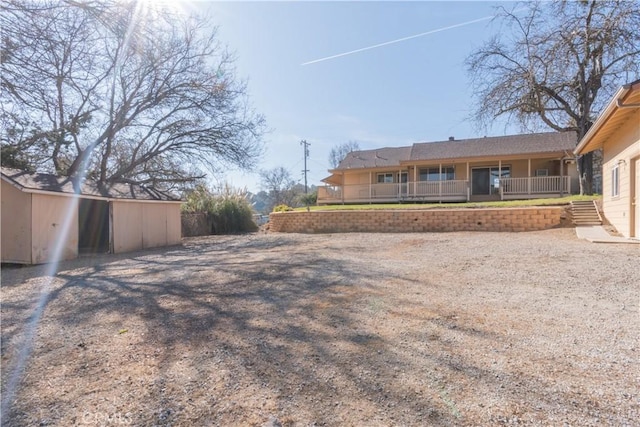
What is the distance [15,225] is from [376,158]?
18181mm

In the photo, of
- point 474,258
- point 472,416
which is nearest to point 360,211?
point 474,258

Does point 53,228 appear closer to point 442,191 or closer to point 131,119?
point 131,119

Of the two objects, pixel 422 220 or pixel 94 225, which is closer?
pixel 422 220

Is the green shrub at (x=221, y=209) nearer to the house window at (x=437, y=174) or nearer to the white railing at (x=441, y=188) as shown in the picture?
the white railing at (x=441, y=188)

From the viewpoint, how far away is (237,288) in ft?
16.7

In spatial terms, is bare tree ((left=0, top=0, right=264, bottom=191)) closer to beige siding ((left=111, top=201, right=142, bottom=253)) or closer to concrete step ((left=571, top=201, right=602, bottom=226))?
beige siding ((left=111, top=201, right=142, bottom=253))

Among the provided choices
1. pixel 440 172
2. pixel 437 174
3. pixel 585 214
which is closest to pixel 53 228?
pixel 585 214

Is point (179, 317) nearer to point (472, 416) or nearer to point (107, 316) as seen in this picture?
point (107, 316)

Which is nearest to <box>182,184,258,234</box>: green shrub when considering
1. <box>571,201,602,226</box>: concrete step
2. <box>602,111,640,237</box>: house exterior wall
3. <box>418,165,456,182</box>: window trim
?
<box>418,165,456,182</box>: window trim

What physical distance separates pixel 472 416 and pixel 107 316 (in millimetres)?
4059

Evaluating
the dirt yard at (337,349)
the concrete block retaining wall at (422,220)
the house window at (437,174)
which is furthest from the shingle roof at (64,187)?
the house window at (437,174)

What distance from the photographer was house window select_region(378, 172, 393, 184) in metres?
21.5

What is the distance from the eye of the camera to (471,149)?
765 inches

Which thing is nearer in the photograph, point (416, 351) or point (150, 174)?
point (416, 351)
